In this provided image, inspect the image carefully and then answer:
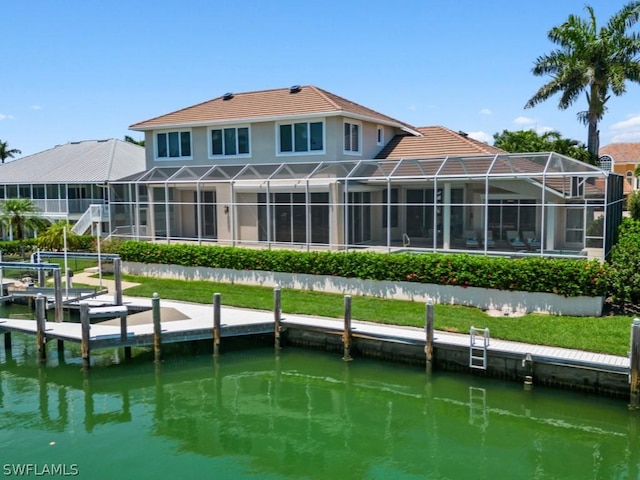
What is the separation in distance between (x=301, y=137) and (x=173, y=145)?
754 cm

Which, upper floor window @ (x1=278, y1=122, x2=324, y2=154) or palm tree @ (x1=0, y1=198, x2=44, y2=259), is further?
palm tree @ (x1=0, y1=198, x2=44, y2=259)

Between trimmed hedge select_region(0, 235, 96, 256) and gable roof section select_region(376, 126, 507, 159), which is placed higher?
gable roof section select_region(376, 126, 507, 159)

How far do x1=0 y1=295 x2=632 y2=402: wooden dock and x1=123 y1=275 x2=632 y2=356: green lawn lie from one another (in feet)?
1.57

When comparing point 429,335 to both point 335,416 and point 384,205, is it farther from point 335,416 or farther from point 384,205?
point 384,205

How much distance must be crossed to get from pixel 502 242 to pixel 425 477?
14253 millimetres

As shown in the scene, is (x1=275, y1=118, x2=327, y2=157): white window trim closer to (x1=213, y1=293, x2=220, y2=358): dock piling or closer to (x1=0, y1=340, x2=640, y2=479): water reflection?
(x1=213, y1=293, x2=220, y2=358): dock piling

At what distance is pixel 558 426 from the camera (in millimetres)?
12406

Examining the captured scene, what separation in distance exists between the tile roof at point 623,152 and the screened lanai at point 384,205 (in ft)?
151

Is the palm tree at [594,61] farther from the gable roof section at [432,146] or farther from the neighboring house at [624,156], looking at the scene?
the neighboring house at [624,156]

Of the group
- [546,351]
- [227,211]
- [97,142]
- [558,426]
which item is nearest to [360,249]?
[227,211]

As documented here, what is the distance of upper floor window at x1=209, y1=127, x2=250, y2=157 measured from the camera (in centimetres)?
2808

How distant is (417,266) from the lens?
1970 cm

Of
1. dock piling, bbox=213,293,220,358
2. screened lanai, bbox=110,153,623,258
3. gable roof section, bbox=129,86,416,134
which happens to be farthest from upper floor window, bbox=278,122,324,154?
dock piling, bbox=213,293,220,358

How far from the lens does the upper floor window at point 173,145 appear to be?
1171 inches
